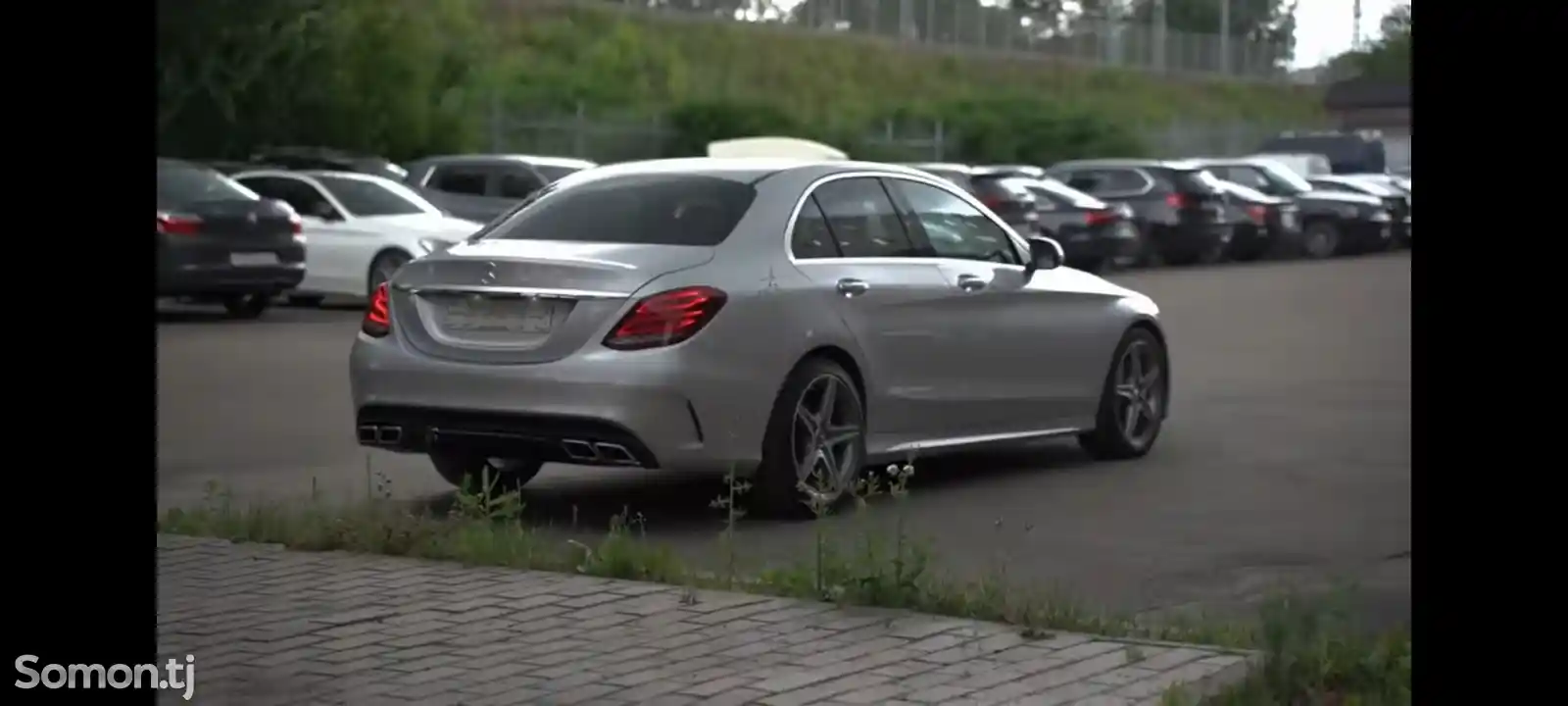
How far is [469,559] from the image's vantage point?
7953 millimetres

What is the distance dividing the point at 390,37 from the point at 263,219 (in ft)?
53.6

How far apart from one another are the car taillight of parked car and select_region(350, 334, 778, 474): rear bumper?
2198 centimetres

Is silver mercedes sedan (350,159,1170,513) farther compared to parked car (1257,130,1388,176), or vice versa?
parked car (1257,130,1388,176)

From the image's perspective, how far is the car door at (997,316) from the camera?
33.5 feet

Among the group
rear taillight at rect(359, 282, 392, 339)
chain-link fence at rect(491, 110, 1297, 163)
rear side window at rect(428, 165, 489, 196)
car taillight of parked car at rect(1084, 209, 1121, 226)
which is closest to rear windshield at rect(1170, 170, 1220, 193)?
car taillight of parked car at rect(1084, 209, 1121, 226)

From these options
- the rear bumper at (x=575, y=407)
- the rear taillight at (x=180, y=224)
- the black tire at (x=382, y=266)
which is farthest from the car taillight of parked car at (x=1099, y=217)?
the rear bumper at (x=575, y=407)

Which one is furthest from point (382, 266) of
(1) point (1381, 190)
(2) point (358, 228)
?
(1) point (1381, 190)

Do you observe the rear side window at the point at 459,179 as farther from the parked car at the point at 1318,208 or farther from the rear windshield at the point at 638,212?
the rear windshield at the point at 638,212

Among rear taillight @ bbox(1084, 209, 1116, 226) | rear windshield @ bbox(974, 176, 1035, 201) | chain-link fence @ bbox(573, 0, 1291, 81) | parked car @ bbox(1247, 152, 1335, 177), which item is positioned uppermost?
chain-link fence @ bbox(573, 0, 1291, 81)

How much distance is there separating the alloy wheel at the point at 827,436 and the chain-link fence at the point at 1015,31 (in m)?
50.9

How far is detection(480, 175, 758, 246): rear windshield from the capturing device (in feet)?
30.8

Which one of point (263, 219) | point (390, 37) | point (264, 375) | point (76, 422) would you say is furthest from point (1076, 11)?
point (76, 422)

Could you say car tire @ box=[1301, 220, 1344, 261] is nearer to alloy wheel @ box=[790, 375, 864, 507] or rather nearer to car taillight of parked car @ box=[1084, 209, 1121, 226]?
car taillight of parked car @ box=[1084, 209, 1121, 226]
